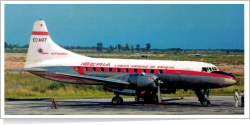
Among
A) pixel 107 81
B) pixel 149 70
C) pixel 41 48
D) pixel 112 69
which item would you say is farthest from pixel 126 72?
pixel 41 48

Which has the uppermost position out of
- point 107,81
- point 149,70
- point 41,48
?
point 41,48

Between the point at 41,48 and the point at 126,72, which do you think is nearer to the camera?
the point at 126,72

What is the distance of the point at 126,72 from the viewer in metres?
28.5

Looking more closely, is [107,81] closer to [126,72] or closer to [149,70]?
[126,72]

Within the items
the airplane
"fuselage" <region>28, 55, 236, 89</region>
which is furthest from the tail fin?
"fuselage" <region>28, 55, 236, 89</region>

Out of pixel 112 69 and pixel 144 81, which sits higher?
pixel 112 69

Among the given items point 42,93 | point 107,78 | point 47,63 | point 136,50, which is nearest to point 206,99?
point 107,78

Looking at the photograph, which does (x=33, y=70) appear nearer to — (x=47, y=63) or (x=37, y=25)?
(x=47, y=63)

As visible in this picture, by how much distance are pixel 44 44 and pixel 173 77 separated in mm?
12860

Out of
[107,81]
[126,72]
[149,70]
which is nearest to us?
[107,81]

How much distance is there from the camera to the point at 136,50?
15312cm

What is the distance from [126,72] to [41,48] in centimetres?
897

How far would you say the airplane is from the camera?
26922mm

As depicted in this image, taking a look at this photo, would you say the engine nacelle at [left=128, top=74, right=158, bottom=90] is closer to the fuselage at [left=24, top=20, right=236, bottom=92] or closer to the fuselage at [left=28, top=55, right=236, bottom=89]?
the fuselage at [left=24, top=20, right=236, bottom=92]
